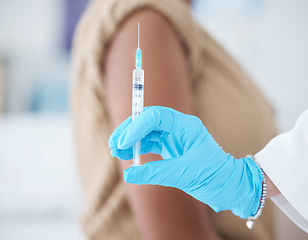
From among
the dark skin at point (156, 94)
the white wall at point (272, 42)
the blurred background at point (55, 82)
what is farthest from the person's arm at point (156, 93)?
the white wall at point (272, 42)

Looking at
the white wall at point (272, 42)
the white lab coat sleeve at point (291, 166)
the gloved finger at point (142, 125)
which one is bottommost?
the white lab coat sleeve at point (291, 166)

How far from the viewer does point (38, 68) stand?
6.12 feet

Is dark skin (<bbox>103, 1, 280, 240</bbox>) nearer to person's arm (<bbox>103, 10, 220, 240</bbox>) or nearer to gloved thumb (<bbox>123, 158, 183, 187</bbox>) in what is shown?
person's arm (<bbox>103, 10, 220, 240</bbox>)

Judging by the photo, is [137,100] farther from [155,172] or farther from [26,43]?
[26,43]

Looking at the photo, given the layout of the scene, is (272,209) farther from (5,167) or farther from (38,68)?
(38,68)

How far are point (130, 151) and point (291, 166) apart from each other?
0.79 ft

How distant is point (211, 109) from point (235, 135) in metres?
0.07

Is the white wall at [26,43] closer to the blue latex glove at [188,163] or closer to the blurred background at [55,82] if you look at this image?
the blurred background at [55,82]

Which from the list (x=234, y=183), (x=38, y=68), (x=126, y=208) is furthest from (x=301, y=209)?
(x=38, y=68)

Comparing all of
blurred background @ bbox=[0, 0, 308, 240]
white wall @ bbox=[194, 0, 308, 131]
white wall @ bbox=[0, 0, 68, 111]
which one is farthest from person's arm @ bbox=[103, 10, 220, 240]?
white wall @ bbox=[0, 0, 68, 111]

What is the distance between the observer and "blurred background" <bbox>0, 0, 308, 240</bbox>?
150 centimetres

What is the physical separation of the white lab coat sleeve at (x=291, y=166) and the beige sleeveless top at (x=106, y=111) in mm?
145

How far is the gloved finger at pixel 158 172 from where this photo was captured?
1.27 ft

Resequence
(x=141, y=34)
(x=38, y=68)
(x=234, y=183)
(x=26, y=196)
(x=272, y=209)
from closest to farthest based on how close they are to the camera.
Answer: (x=234, y=183), (x=141, y=34), (x=272, y=209), (x=26, y=196), (x=38, y=68)
